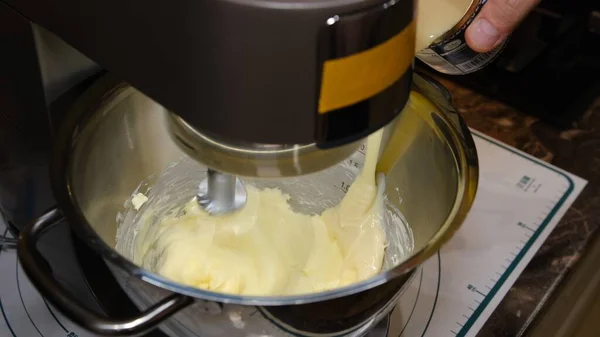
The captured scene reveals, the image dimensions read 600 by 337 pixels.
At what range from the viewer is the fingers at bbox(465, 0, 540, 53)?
1.74 feet

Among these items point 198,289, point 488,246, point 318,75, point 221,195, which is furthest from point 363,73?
point 488,246

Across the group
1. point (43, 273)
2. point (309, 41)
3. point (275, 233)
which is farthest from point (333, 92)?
point (275, 233)

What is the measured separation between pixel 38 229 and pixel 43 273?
44 millimetres

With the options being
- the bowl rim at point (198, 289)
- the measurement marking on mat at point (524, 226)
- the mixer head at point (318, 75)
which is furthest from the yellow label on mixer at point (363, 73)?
the measurement marking on mat at point (524, 226)

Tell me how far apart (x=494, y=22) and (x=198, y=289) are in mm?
327

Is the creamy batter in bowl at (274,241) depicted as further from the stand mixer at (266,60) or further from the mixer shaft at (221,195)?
the stand mixer at (266,60)

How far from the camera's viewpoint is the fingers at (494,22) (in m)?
0.53

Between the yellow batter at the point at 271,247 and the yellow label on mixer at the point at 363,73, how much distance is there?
0.71ft

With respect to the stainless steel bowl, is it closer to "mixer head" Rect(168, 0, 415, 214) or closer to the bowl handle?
the bowl handle

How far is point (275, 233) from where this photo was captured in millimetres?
653

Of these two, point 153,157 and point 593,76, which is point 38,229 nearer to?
point 153,157

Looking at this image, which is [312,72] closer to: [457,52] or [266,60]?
[266,60]

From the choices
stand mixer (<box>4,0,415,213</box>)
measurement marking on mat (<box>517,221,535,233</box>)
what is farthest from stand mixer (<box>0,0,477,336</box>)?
measurement marking on mat (<box>517,221,535,233</box>)

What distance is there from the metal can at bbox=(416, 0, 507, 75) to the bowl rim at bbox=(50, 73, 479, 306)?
0.07 feet
